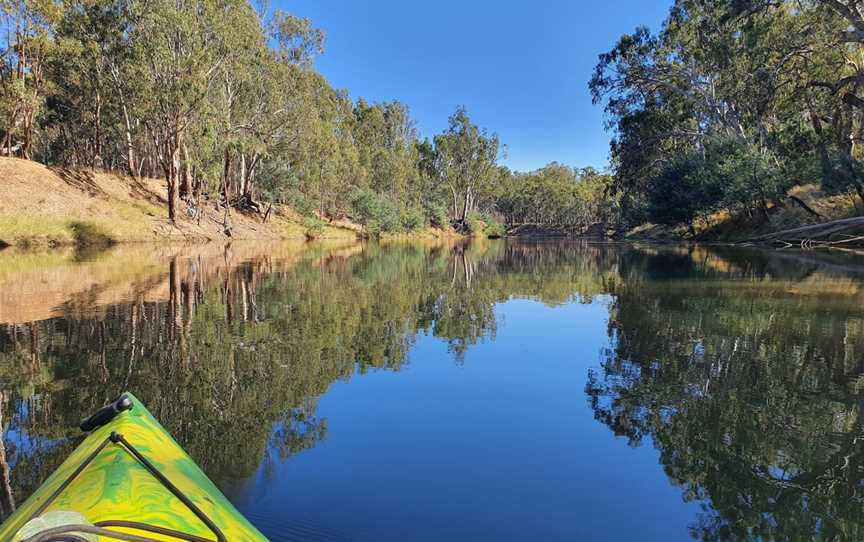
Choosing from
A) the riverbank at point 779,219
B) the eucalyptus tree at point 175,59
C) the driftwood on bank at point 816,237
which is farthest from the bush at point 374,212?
the driftwood on bank at point 816,237

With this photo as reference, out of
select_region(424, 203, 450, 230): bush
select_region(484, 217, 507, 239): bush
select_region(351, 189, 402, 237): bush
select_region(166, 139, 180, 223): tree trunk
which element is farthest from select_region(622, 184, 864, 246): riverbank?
select_region(484, 217, 507, 239): bush

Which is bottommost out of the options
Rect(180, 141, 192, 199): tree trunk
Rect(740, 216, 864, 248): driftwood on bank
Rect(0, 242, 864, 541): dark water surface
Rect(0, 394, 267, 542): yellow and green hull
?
Rect(0, 242, 864, 541): dark water surface

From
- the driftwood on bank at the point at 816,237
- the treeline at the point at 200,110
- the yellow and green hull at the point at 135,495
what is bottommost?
the yellow and green hull at the point at 135,495

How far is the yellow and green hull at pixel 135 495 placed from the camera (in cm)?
211

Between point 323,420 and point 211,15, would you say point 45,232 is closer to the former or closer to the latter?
point 211,15

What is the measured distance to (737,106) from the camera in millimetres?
36844

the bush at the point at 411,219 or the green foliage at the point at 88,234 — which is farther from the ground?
the bush at the point at 411,219

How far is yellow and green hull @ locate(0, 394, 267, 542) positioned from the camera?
211 centimetres

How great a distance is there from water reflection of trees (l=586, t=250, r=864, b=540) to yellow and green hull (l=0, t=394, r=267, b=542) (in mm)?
2923

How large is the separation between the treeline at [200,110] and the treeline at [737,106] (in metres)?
25.2

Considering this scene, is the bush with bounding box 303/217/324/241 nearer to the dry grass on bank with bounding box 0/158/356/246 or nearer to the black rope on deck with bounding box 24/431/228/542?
the dry grass on bank with bounding box 0/158/356/246

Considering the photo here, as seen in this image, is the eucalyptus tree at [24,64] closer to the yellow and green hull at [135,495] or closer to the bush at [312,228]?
the bush at [312,228]

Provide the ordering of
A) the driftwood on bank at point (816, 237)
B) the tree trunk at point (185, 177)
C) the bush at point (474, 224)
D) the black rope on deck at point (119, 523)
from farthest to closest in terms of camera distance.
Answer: the bush at point (474, 224), the tree trunk at point (185, 177), the driftwood on bank at point (816, 237), the black rope on deck at point (119, 523)

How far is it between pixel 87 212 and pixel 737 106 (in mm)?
42722
